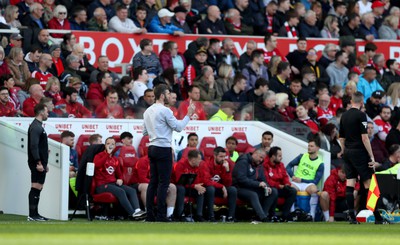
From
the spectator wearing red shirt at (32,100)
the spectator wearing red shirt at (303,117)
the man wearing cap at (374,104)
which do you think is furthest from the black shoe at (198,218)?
the man wearing cap at (374,104)

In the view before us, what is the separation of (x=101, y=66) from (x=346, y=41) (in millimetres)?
6959

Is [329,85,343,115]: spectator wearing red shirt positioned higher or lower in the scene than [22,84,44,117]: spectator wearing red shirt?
higher

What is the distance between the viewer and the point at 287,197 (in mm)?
23328

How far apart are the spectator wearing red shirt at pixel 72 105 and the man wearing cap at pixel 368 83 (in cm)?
757

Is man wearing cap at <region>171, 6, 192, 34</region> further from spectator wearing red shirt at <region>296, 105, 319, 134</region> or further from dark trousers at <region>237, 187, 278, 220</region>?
dark trousers at <region>237, 187, 278, 220</region>

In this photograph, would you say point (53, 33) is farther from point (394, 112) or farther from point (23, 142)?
point (394, 112)

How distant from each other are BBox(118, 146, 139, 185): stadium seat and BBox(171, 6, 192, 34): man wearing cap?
5.89m

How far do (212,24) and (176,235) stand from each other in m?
14.2

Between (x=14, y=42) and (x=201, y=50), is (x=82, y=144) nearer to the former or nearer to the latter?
(x=14, y=42)

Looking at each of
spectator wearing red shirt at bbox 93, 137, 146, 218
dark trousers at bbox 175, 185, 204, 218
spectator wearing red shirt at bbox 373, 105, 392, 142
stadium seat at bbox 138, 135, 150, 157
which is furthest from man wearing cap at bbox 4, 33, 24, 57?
spectator wearing red shirt at bbox 373, 105, 392, 142

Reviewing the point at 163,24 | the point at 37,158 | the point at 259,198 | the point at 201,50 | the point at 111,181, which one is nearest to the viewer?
the point at 37,158

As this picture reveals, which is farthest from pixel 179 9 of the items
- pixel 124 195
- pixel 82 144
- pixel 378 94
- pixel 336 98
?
pixel 124 195

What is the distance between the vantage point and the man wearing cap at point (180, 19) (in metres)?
28.0

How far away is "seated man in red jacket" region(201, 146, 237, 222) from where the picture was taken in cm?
2236
